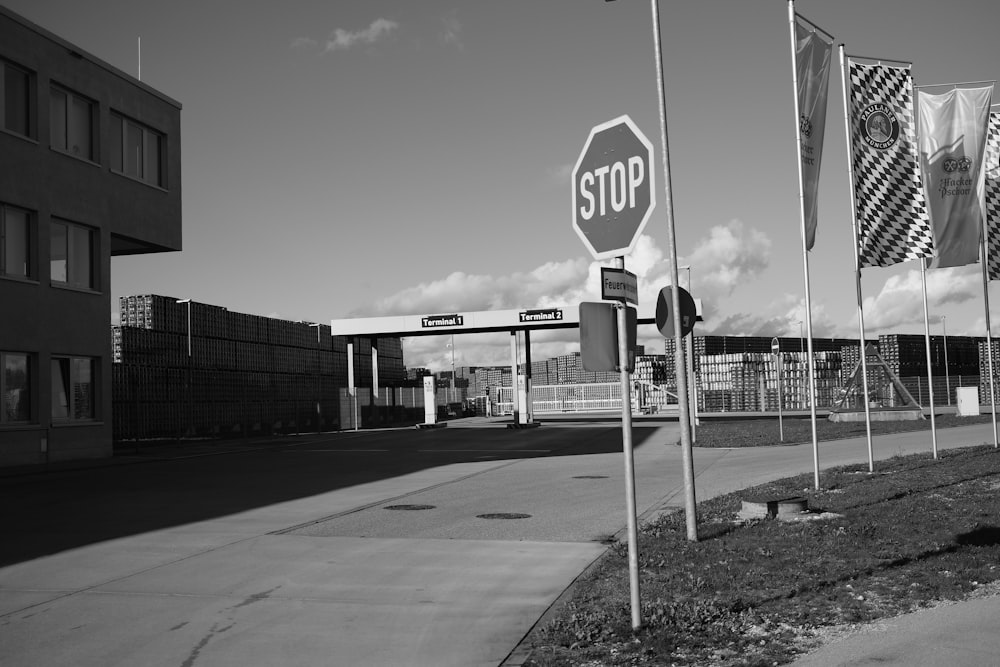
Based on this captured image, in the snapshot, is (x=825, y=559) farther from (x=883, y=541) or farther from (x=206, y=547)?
(x=206, y=547)

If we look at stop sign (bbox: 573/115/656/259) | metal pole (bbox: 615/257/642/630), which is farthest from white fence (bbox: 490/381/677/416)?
metal pole (bbox: 615/257/642/630)

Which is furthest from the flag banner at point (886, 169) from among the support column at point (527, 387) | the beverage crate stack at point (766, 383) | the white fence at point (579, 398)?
the beverage crate stack at point (766, 383)

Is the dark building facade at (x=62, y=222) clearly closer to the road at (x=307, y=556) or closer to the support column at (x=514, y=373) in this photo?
the road at (x=307, y=556)

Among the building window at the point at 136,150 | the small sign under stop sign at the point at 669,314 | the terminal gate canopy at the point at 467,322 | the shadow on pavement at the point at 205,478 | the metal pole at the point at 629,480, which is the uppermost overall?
the building window at the point at 136,150

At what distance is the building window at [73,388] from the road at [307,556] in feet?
14.6

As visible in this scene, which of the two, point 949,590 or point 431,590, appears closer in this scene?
point 949,590

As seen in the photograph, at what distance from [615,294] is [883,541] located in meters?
4.71

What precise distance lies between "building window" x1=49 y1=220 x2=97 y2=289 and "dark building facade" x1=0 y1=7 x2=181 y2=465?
0.11ft

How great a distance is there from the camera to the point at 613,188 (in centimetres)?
594

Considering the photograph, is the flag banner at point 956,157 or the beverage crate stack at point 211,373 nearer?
the flag banner at point 956,157

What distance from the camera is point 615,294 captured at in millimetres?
5723

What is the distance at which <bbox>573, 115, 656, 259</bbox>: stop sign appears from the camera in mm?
5719

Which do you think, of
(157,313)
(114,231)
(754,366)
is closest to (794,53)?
(114,231)

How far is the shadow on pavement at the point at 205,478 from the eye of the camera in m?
11.4
